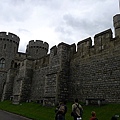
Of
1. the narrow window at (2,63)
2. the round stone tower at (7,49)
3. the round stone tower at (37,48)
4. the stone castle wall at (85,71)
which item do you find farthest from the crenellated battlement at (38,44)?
the stone castle wall at (85,71)

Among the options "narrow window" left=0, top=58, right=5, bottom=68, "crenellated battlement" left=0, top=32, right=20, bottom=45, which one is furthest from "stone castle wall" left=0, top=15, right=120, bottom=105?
"crenellated battlement" left=0, top=32, right=20, bottom=45

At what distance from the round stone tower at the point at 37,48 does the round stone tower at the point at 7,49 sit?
159 inches

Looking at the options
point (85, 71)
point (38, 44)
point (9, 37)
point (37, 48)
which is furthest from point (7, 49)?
point (85, 71)

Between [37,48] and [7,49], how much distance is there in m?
7.30

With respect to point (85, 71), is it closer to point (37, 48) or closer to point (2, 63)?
point (2, 63)

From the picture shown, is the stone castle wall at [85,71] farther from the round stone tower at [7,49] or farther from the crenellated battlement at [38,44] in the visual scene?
the crenellated battlement at [38,44]

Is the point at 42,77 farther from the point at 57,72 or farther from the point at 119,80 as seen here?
the point at 119,80

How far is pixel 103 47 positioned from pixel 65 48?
4.40 metres

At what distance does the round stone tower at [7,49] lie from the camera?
4047cm

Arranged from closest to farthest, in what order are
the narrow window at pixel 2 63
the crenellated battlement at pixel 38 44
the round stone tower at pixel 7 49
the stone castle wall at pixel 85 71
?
the stone castle wall at pixel 85 71
the narrow window at pixel 2 63
the round stone tower at pixel 7 49
the crenellated battlement at pixel 38 44

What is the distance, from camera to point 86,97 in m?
14.3

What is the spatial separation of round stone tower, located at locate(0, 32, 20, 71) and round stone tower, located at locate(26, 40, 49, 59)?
4.03m

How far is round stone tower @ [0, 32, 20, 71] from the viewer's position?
1593 inches

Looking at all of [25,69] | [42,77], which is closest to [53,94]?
[42,77]
